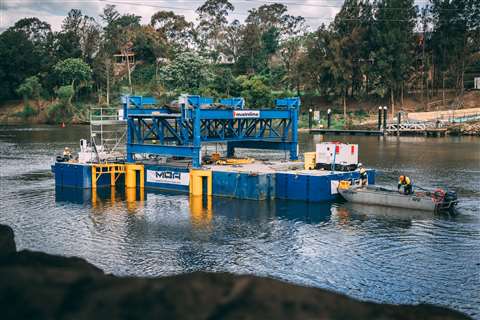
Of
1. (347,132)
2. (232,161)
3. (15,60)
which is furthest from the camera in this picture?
(15,60)

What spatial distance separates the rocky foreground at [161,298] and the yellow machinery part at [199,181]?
35.6 metres

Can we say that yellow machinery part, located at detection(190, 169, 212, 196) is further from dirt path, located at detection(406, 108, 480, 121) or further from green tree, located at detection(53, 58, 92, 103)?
green tree, located at detection(53, 58, 92, 103)

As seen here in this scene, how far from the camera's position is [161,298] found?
25.6ft

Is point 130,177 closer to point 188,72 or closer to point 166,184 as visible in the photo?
point 166,184

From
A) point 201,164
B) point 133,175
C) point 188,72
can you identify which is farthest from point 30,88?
point 201,164

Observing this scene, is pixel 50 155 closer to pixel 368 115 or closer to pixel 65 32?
pixel 368 115

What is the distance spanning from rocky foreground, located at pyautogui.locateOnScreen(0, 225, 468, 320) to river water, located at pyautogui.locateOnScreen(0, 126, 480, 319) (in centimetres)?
1591

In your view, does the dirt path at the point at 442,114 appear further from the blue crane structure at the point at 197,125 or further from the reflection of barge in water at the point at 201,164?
the blue crane structure at the point at 197,125

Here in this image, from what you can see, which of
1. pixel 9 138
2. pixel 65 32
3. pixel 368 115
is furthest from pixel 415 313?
pixel 65 32

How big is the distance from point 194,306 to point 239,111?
39.1 meters

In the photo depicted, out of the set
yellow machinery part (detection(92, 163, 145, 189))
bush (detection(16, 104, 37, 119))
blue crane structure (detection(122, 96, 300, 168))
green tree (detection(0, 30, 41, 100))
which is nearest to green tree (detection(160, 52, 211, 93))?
green tree (detection(0, 30, 41, 100))

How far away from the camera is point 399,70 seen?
346ft

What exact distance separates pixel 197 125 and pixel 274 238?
535 inches

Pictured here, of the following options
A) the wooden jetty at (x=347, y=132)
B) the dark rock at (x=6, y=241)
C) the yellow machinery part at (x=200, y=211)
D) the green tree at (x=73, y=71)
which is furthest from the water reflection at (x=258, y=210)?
the green tree at (x=73, y=71)
